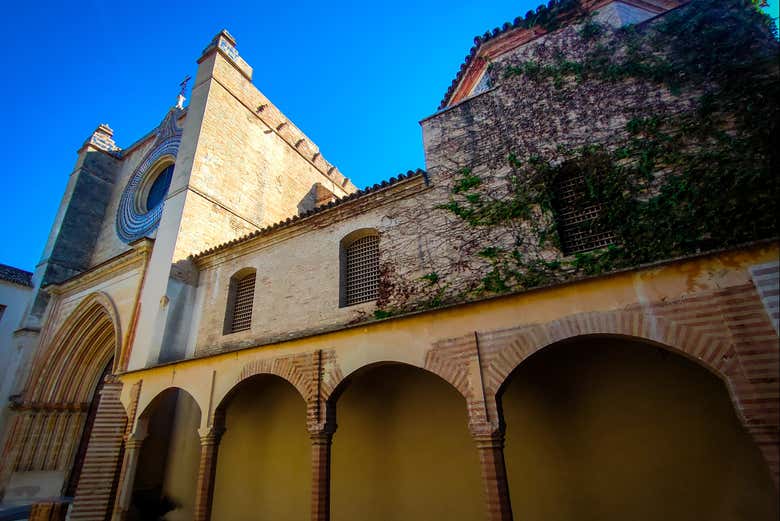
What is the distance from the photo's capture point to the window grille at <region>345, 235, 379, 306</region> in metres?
7.70

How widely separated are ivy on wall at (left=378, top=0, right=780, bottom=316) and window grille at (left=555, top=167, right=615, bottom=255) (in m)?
0.08

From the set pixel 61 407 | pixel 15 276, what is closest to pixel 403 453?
pixel 61 407

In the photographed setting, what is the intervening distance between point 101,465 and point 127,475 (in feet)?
3.13

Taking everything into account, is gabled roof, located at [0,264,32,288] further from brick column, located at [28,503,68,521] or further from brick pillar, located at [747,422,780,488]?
brick pillar, located at [747,422,780,488]

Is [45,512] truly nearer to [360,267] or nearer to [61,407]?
[61,407]

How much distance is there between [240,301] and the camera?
9.70 metres

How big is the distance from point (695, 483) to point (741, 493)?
43cm

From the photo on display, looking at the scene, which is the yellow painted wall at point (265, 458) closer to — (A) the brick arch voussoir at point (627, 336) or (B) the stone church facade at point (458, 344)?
(B) the stone church facade at point (458, 344)

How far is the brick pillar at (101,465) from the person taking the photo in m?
7.98

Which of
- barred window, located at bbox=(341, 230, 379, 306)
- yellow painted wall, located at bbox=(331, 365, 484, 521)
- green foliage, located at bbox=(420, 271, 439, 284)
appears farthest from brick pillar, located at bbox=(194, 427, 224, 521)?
green foliage, located at bbox=(420, 271, 439, 284)

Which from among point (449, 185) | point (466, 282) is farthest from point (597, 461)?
point (449, 185)

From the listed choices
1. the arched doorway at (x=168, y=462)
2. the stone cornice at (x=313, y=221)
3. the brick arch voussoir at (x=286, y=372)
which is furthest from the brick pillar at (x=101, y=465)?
the stone cornice at (x=313, y=221)

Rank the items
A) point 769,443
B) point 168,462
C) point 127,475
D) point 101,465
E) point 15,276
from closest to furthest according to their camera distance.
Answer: point 769,443
point 127,475
point 101,465
point 168,462
point 15,276

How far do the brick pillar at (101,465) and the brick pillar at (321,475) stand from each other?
5290 millimetres
